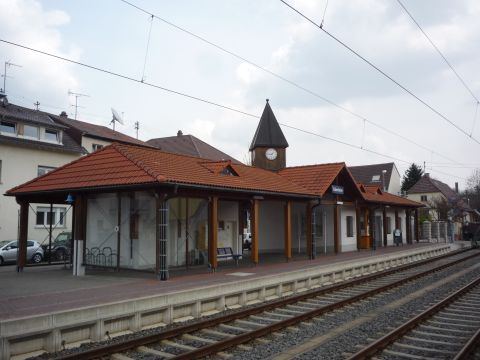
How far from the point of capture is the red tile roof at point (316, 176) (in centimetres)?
2227

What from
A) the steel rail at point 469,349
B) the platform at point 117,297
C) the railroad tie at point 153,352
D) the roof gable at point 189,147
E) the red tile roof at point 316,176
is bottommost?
the railroad tie at point 153,352

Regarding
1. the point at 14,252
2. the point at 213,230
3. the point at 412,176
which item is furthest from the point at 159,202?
the point at 412,176

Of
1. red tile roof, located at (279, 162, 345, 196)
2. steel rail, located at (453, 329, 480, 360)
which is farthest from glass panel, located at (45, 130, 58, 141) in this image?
steel rail, located at (453, 329, 480, 360)

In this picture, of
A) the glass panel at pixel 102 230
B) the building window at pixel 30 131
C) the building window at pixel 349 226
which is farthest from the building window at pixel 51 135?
the building window at pixel 349 226

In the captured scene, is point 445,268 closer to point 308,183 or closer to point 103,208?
point 308,183

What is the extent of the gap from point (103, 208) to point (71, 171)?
1878 millimetres

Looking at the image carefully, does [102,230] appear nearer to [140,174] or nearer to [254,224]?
[140,174]

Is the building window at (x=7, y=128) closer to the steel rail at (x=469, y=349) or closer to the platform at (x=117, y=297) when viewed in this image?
the platform at (x=117, y=297)

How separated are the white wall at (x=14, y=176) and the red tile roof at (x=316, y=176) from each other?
628 inches

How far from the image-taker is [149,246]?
1697cm

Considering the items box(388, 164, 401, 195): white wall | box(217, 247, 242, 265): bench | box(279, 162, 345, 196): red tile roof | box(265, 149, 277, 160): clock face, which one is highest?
box(388, 164, 401, 195): white wall

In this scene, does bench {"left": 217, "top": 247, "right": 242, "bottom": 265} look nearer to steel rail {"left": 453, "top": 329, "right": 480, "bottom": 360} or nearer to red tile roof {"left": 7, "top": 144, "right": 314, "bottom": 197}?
red tile roof {"left": 7, "top": 144, "right": 314, "bottom": 197}

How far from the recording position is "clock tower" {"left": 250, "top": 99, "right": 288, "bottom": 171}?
98.2ft

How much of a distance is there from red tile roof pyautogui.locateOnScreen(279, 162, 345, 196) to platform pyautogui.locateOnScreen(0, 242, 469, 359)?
192 inches
